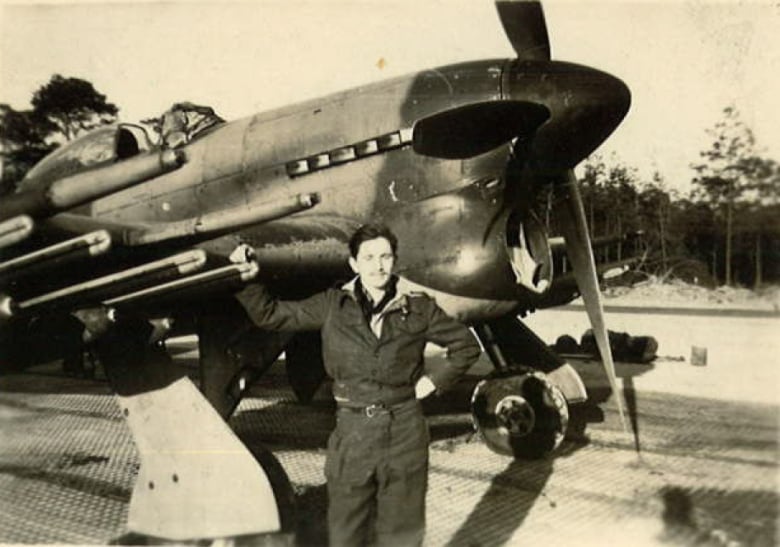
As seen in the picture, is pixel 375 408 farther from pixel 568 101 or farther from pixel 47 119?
pixel 47 119

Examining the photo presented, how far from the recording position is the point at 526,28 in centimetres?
488

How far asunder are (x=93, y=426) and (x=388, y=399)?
5379 millimetres

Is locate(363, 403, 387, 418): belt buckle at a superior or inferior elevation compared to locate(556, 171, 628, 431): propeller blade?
inferior

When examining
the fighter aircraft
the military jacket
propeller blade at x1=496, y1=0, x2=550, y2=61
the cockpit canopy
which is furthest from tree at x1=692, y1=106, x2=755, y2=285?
the cockpit canopy

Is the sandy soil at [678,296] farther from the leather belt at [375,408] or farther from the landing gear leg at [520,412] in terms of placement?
the leather belt at [375,408]

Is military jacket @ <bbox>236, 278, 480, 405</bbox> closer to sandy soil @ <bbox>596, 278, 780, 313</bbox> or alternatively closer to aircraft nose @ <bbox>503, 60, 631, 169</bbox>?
aircraft nose @ <bbox>503, 60, 631, 169</bbox>

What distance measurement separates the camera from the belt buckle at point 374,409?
260cm

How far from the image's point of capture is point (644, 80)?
572 centimetres

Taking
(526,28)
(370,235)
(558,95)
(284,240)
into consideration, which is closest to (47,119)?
(284,240)

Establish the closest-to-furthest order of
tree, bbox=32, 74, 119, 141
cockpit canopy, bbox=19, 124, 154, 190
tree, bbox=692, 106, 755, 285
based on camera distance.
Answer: tree, bbox=692, 106, 755, 285, cockpit canopy, bbox=19, 124, 154, 190, tree, bbox=32, 74, 119, 141

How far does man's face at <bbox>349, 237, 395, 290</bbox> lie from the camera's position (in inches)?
104

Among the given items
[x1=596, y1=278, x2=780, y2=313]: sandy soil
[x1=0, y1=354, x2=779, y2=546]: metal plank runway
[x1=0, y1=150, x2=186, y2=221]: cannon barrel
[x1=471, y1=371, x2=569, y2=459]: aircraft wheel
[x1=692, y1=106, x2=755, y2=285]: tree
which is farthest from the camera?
[x1=596, y1=278, x2=780, y2=313]: sandy soil

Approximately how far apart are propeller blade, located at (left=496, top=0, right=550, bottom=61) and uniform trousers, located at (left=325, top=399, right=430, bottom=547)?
319 centimetres

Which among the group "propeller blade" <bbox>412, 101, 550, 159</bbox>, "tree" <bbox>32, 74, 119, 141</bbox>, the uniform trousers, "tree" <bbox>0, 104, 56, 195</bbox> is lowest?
the uniform trousers
